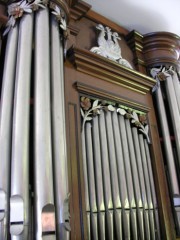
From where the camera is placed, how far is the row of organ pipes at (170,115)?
246cm

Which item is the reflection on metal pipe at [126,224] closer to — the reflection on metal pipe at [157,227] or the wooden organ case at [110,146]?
the wooden organ case at [110,146]

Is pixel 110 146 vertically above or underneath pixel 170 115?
underneath

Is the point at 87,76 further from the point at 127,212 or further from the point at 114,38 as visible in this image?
the point at 127,212

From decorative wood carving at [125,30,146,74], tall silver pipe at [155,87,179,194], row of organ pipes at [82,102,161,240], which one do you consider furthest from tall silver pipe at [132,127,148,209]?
decorative wood carving at [125,30,146,74]

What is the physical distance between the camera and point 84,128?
2105mm

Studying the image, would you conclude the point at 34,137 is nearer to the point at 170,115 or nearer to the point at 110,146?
the point at 110,146

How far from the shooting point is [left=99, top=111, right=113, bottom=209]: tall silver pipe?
1.92m

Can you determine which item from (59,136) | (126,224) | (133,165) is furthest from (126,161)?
(59,136)

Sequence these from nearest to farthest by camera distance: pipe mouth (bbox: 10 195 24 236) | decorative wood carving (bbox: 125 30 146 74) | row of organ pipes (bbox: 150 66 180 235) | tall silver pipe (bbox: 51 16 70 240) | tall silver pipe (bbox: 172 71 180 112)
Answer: pipe mouth (bbox: 10 195 24 236) < tall silver pipe (bbox: 51 16 70 240) < row of organ pipes (bbox: 150 66 180 235) < tall silver pipe (bbox: 172 71 180 112) < decorative wood carving (bbox: 125 30 146 74)

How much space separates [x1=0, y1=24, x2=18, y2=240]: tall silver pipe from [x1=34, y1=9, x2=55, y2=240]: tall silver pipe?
0.14 m

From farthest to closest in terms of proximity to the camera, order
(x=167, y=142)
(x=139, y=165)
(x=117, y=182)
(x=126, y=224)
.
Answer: (x=167, y=142), (x=139, y=165), (x=117, y=182), (x=126, y=224)

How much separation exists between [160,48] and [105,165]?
1.61 meters

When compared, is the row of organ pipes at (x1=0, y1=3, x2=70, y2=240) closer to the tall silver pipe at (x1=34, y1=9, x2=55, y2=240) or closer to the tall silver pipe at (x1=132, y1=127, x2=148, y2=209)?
the tall silver pipe at (x1=34, y1=9, x2=55, y2=240)

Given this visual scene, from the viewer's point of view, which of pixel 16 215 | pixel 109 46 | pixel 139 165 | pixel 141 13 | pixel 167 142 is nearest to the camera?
pixel 16 215
